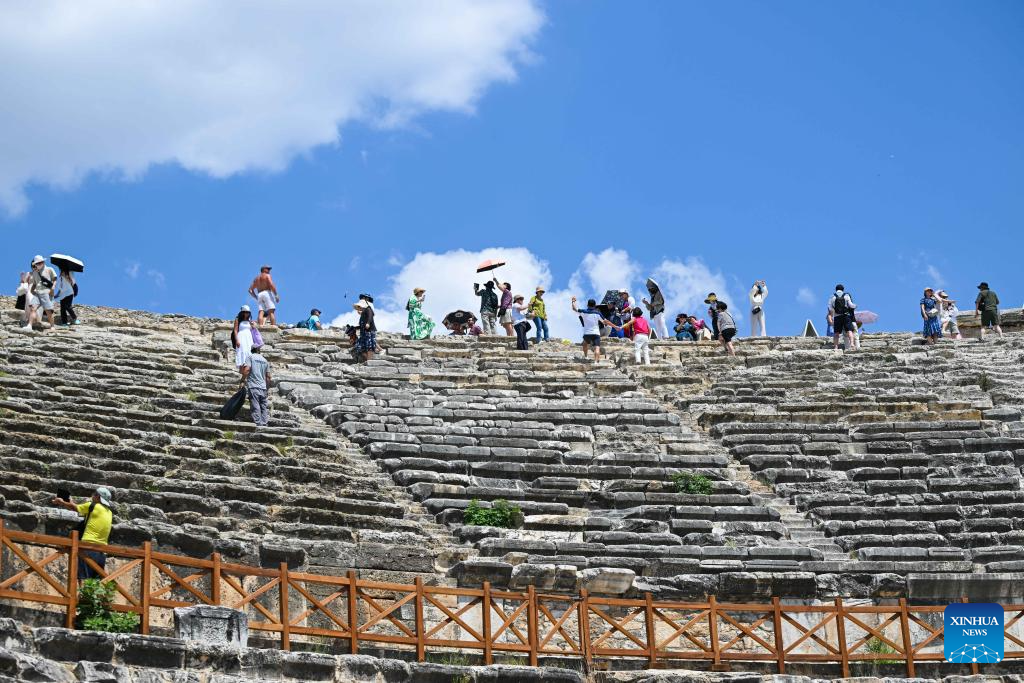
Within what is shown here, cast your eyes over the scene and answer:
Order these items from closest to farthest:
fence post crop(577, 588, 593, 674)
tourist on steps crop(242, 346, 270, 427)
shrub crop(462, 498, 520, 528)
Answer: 1. fence post crop(577, 588, 593, 674)
2. shrub crop(462, 498, 520, 528)
3. tourist on steps crop(242, 346, 270, 427)

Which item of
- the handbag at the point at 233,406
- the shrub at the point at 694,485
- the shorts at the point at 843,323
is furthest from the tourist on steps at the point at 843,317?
the handbag at the point at 233,406

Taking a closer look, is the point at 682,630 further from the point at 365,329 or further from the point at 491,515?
the point at 365,329

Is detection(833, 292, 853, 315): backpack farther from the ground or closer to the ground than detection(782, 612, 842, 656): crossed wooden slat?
farther from the ground

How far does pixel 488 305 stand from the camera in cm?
3119

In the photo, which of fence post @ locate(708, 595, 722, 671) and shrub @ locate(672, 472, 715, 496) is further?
shrub @ locate(672, 472, 715, 496)

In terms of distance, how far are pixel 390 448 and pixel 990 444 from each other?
846 cm

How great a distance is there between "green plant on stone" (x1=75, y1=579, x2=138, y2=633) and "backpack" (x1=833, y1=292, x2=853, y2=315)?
18.9 m

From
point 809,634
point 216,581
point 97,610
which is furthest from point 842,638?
point 97,610

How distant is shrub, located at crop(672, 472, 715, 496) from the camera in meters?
19.7

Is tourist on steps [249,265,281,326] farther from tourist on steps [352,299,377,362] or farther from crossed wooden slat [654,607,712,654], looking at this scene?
crossed wooden slat [654,607,712,654]

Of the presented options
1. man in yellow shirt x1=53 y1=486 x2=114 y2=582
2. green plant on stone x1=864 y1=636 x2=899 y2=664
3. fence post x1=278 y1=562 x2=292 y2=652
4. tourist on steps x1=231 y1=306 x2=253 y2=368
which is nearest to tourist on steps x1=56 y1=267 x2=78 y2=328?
tourist on steps x1=231 y1=306 x2=253 y2=368

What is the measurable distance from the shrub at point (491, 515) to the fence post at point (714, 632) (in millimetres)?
3484

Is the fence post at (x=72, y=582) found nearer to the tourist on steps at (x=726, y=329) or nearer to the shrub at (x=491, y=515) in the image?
the shrub at (x=491, y=515)

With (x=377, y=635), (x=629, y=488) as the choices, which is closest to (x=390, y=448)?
(x=629, y=488)
